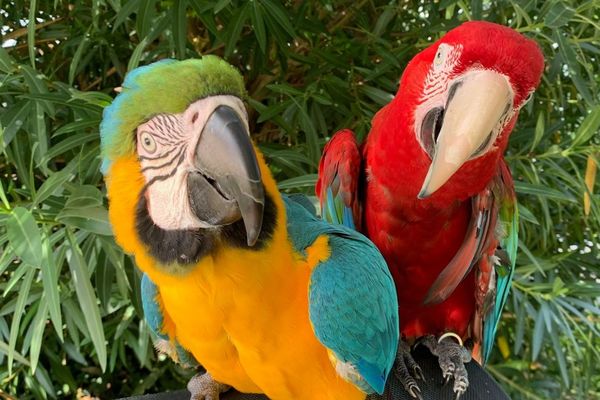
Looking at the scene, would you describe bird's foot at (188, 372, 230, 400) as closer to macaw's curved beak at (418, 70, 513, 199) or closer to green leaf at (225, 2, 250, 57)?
macaw's curved beak at (418, 70, 513, 199)

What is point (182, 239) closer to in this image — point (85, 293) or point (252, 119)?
point (85, 293)

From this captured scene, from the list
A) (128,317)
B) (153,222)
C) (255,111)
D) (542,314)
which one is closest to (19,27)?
(255,111)

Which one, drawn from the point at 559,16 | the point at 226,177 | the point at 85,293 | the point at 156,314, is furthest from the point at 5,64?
the point at 559,16

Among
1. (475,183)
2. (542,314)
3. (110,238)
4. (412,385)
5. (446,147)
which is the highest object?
(446,147)

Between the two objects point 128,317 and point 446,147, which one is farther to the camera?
point 128,317

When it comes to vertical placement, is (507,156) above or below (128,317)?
above

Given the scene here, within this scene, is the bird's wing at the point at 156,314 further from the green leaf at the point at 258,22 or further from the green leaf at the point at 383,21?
the green leaf at the point at 383,21

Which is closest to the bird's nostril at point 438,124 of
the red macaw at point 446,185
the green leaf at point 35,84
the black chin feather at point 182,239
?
the red macaw at point 446,185

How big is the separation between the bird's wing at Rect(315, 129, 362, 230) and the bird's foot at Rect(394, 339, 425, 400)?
0.22 metres

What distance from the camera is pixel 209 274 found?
59 cm

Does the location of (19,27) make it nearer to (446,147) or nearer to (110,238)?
(110,238)

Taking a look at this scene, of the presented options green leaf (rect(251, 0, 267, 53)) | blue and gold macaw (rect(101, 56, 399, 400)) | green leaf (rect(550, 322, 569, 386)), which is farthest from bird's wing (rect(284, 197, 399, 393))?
green leaf (rect(550, 322, 569, 386))

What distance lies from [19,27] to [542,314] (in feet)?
4.29

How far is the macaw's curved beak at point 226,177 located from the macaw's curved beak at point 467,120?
0.23m
